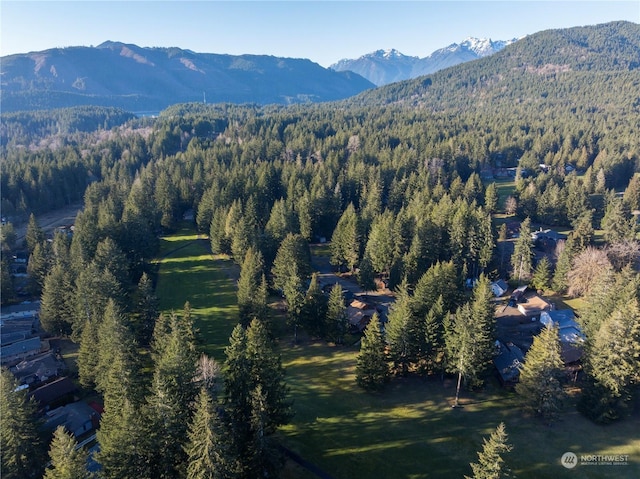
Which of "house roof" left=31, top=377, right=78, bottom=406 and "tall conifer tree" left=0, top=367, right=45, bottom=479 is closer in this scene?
"tall conifer tree" left=0, top=367, right=45, bottom=479

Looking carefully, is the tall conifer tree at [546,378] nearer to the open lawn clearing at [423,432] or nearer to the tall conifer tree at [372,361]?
the open lawn clearing at [423,432]

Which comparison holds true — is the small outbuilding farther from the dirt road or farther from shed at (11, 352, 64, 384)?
the dirt road

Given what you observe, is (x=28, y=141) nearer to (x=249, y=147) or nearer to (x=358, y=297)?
(x=249, y=147)

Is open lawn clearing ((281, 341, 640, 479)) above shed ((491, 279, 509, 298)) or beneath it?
beneath

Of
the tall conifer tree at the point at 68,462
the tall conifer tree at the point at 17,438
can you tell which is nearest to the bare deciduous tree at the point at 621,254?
the tall conifer tree at the point at 68,462
